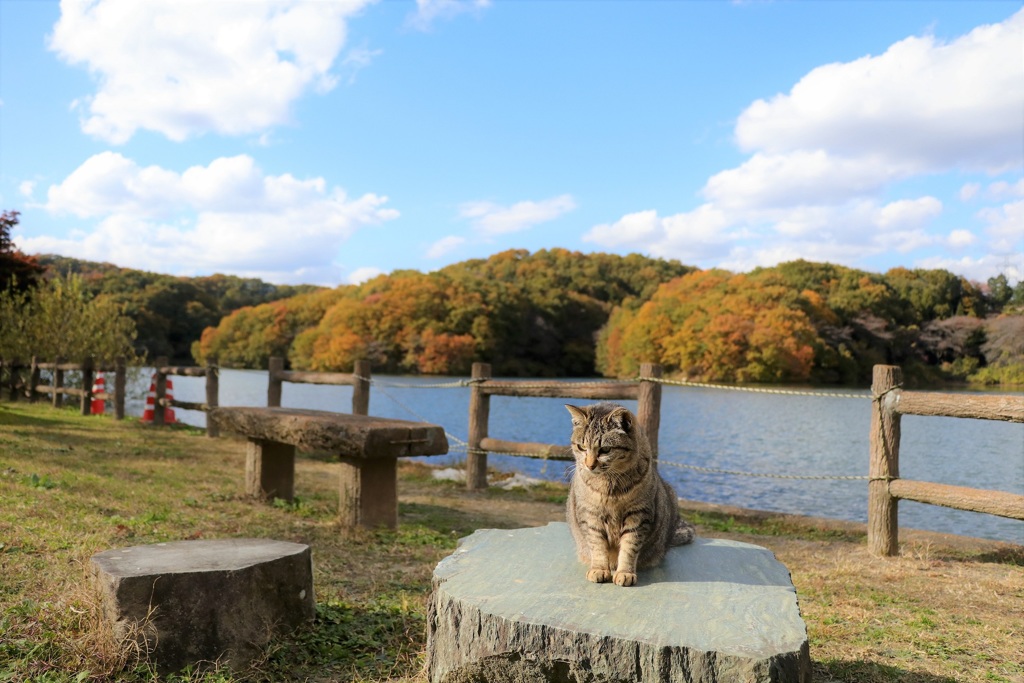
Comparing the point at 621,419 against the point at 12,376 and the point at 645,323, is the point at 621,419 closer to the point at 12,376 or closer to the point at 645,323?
the point at 12,376

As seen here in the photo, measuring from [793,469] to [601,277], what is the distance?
38150mm

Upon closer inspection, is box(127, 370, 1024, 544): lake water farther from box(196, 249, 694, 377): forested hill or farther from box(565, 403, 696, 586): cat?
box(196, 249, 694, 377): forested hill

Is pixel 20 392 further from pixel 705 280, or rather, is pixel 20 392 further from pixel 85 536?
pixel 705 280

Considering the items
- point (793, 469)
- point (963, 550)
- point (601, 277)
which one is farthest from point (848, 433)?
point (601, 277)

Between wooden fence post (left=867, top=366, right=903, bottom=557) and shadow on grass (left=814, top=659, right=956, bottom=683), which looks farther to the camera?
wooden fence post (left=867, top=366, right=903, bottom=557)

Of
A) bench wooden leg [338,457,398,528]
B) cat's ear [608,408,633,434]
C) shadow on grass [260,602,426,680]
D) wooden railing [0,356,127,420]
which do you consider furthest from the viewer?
wooden railing [0,356,127,420]

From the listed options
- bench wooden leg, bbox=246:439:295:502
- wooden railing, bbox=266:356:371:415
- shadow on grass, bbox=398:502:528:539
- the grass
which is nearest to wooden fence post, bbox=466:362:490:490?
the grass

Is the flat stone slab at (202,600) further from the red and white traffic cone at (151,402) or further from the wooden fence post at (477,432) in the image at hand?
the red and white traffic cone at (151,402)

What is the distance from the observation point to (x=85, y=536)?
4699 millimetres

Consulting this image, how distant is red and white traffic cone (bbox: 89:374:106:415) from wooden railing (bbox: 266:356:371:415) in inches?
219

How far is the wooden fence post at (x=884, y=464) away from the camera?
5.72 meters

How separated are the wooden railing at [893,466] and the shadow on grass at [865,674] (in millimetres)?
2478

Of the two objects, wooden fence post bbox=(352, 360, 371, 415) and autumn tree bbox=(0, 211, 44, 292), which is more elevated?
autumn tree bbox=(0, 211, 44, 292)

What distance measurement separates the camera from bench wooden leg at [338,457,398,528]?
5645 mm
